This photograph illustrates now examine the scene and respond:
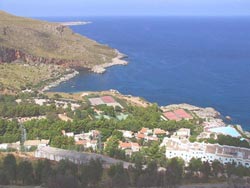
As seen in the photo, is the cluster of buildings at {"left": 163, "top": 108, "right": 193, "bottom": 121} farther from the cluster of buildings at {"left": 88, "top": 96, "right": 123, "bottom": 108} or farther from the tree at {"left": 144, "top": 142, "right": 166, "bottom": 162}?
the tree at {"left": 144, "top": 142, "right": 166, "bottom": 162}

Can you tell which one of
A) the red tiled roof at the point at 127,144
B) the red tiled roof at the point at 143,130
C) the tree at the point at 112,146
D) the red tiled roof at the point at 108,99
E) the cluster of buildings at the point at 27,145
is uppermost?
the red tiled roof at the point at 108,99

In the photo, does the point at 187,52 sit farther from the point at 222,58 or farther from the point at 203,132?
the point at 203,132

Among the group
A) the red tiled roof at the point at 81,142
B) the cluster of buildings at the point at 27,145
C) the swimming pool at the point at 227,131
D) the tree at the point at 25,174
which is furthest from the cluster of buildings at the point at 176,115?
the tree at the point at 25,174

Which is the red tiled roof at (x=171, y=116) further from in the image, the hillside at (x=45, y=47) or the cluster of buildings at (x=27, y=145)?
the hillside at (x=45, y=47)

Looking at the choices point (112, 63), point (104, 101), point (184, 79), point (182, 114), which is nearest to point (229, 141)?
point (182, 114)

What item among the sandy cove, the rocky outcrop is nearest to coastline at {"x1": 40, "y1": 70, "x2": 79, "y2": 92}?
the sandy cove

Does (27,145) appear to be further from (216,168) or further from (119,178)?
(216,168)

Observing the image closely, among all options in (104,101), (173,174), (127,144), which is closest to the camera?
(173,174)

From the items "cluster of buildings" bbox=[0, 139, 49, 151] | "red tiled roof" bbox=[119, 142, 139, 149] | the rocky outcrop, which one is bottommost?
"cluster of buildings" bbox=[0, 139, 49, 151]
